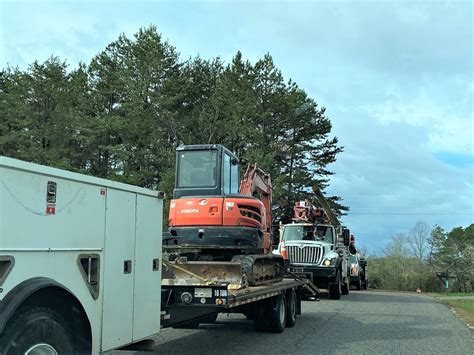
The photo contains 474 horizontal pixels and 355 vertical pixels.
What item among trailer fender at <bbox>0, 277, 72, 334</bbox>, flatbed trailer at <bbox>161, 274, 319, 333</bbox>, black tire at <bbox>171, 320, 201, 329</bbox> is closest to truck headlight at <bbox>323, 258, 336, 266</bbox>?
flatbed trailer at <bbox>161, 274, 319, 333</bbox>

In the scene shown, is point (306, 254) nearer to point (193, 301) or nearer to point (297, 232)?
point (297, 232)

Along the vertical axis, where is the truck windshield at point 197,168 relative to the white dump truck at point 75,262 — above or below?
above

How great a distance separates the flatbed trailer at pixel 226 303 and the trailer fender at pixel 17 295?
10.7 feet

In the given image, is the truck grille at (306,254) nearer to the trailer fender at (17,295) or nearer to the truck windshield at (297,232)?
the truck windshield at (297,232)

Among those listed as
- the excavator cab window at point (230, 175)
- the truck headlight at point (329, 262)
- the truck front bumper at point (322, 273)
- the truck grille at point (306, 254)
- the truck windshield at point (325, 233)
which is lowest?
the truck front bumper at point (322, 273)

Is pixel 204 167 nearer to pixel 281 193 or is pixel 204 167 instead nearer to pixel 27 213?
pixel 27 213

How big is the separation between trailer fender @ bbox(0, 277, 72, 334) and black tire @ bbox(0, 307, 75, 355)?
16cm

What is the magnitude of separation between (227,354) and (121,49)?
122 feet

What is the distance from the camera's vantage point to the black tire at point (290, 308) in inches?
485

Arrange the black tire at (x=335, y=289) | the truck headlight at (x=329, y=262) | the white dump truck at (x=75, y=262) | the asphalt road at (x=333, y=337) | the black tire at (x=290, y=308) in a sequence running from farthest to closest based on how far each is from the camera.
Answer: the black tire at (x=335, y=289) < the truck headlight at (x=329, y=262) < the black tire at (x=290, y=308) < the asphalt road at (x=333, y=337) < the white dump truck at (x=75, y=262)

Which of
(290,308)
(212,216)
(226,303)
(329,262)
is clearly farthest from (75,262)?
A: (329,262)

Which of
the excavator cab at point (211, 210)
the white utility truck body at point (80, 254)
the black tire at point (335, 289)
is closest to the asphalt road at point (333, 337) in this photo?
the excavator cab at point (211, 210)

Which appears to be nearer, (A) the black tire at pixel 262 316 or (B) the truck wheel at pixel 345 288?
(A) the black tire at pixel 262 316

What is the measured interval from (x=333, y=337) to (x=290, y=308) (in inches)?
67.6
